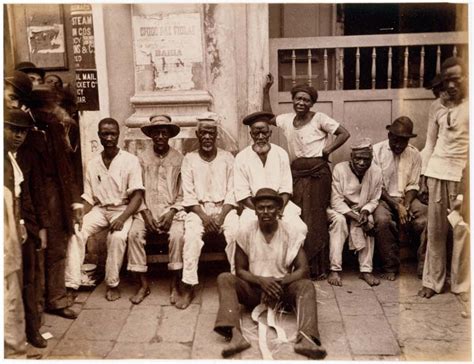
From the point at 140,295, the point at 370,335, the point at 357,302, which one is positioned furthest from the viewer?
the point at 140,295

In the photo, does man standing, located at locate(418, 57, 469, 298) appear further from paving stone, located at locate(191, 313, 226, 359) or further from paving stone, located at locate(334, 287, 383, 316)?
paving stone, located at locate(191, 313, 226, 359)

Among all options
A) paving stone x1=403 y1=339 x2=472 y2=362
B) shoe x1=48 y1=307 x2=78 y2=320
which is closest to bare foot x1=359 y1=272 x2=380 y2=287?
paving stone x1=403 y1=339 x2=472 y2=362

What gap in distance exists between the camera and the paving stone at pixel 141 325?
396cm

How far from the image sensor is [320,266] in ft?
16.6

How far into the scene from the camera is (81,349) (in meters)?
3.82

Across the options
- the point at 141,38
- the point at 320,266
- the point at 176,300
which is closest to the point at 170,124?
the point at 141,38

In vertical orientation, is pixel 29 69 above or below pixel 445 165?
above

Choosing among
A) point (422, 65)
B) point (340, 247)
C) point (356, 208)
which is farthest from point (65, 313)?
point (422, 65)

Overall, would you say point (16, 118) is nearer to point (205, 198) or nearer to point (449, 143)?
point (205, 198)

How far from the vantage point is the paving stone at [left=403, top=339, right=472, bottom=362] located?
366 cm

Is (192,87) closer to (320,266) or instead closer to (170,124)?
(170,124)

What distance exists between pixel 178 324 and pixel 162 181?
157 cm

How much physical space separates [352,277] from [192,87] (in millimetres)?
2647

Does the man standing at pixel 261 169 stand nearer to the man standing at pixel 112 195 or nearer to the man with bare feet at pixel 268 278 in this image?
the man with bare feet at pixel 268 278
